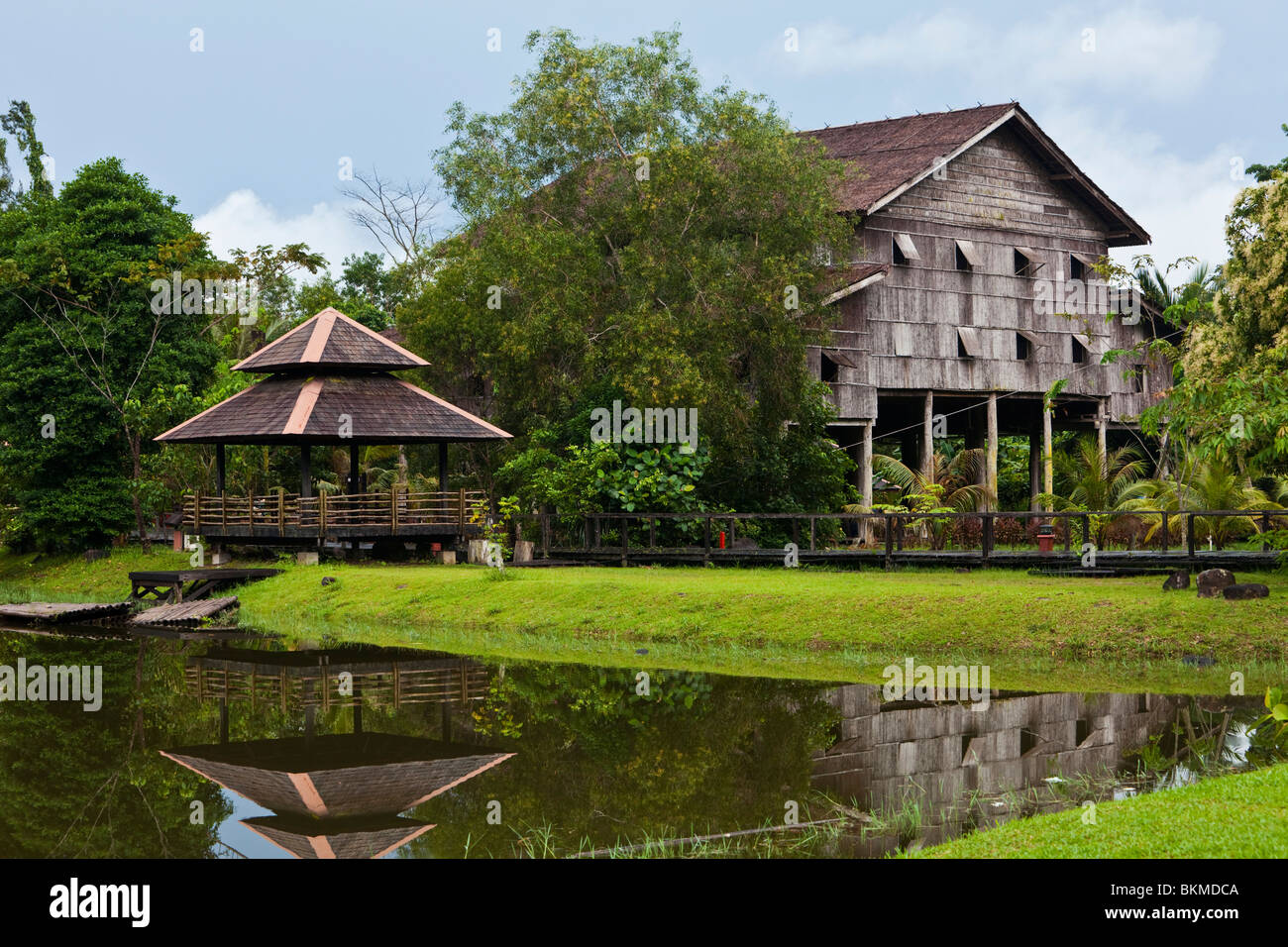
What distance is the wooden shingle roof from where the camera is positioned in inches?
1219

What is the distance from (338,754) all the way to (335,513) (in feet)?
59.3

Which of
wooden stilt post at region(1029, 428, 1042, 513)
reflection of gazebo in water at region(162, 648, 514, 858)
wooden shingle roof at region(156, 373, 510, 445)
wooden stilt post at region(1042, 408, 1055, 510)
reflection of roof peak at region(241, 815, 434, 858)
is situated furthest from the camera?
wooden stilt post at region(1029, 428, 1042, 513)

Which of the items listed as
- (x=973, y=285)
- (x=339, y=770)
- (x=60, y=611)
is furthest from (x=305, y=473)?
(x=339, y=770)

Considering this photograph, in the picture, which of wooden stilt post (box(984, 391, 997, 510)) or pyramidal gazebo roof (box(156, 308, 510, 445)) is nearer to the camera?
pyramidal gazebo roof (box(156, 308, 510, 445))

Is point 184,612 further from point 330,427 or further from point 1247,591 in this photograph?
point 1247,591

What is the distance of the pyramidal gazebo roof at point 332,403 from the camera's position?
31141 millimetres

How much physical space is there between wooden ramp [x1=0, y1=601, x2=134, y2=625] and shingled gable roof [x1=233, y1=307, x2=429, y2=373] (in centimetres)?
659

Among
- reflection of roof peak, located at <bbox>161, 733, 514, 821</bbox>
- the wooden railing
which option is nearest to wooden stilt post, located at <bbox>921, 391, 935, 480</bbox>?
the wooden railing

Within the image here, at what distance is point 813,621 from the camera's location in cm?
2119

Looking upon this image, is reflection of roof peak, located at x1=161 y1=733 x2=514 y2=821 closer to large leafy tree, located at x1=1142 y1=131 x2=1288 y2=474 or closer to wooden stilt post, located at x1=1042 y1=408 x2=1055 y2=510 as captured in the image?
large leafy tree, located at x1=1142 y1=131 x2=1288 y2=474
